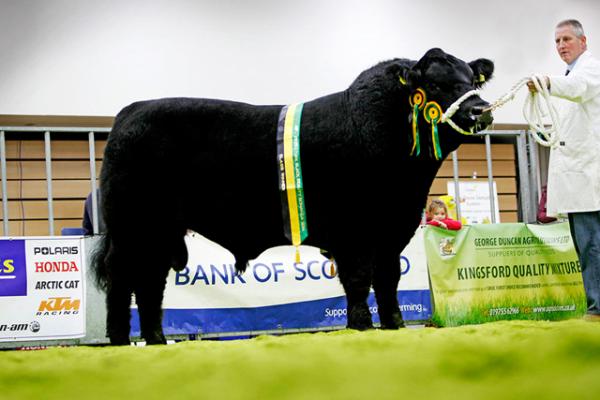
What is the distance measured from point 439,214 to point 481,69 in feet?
7.54

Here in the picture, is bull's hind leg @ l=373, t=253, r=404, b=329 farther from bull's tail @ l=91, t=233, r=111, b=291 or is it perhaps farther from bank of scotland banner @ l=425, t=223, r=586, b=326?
bank of scotland banner @ l=425, t=223, r=586, b=326

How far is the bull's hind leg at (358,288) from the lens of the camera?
3.29 metres

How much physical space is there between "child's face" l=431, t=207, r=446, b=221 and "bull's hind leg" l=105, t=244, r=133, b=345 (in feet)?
9.70

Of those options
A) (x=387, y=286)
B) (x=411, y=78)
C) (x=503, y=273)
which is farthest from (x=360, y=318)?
(x=503, y=273)

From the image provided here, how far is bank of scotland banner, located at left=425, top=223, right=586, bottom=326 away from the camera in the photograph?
5.62 meters

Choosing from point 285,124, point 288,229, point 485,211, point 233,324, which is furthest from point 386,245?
point 485,211

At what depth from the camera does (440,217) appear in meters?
5.77

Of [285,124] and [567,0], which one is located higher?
[567,0]

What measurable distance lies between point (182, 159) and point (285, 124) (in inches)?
22.4

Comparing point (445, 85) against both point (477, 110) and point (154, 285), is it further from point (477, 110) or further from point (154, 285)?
point (154, 285)

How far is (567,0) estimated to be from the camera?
1000cm

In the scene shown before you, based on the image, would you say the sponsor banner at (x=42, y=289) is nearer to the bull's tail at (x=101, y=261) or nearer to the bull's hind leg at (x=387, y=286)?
the bull's tail at (x=101, y=261)

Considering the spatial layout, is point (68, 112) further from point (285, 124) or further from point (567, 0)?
point (567, 0)

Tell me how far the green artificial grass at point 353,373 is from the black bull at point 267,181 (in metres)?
2.13
